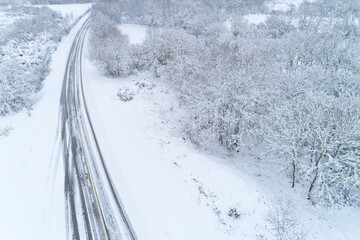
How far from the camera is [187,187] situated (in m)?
16.9

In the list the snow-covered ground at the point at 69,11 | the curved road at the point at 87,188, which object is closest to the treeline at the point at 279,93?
the curved road at the point at 87,188

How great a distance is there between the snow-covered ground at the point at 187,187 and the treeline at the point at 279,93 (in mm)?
1742

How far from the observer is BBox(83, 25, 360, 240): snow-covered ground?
13.9 m

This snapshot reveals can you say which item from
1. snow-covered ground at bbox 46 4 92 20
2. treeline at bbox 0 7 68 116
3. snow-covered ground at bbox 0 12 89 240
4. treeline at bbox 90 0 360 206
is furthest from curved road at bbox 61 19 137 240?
snow-covered ground at bbox 46 4 92 20

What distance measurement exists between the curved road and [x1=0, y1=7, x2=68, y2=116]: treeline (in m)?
6.23

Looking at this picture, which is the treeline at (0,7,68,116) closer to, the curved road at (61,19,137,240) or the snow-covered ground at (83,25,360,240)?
the curved road at (61,19,137,240)

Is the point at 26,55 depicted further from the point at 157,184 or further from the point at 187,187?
the point at 187,187

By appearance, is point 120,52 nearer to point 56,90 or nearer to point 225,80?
point 56,90

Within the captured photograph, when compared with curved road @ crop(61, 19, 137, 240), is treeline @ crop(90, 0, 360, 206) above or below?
above

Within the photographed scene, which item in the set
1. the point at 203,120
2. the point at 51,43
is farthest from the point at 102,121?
the point at 51,43

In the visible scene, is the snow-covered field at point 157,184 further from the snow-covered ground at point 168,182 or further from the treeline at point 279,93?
the treeline at point 279,93

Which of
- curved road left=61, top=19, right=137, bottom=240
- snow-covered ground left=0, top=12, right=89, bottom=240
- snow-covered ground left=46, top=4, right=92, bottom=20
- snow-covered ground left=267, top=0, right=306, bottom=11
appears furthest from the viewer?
snow-covered ground left=46, top=4, right=92, bottom=20

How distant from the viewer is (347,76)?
2264 centimetres

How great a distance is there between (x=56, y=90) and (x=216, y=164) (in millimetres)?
27600
